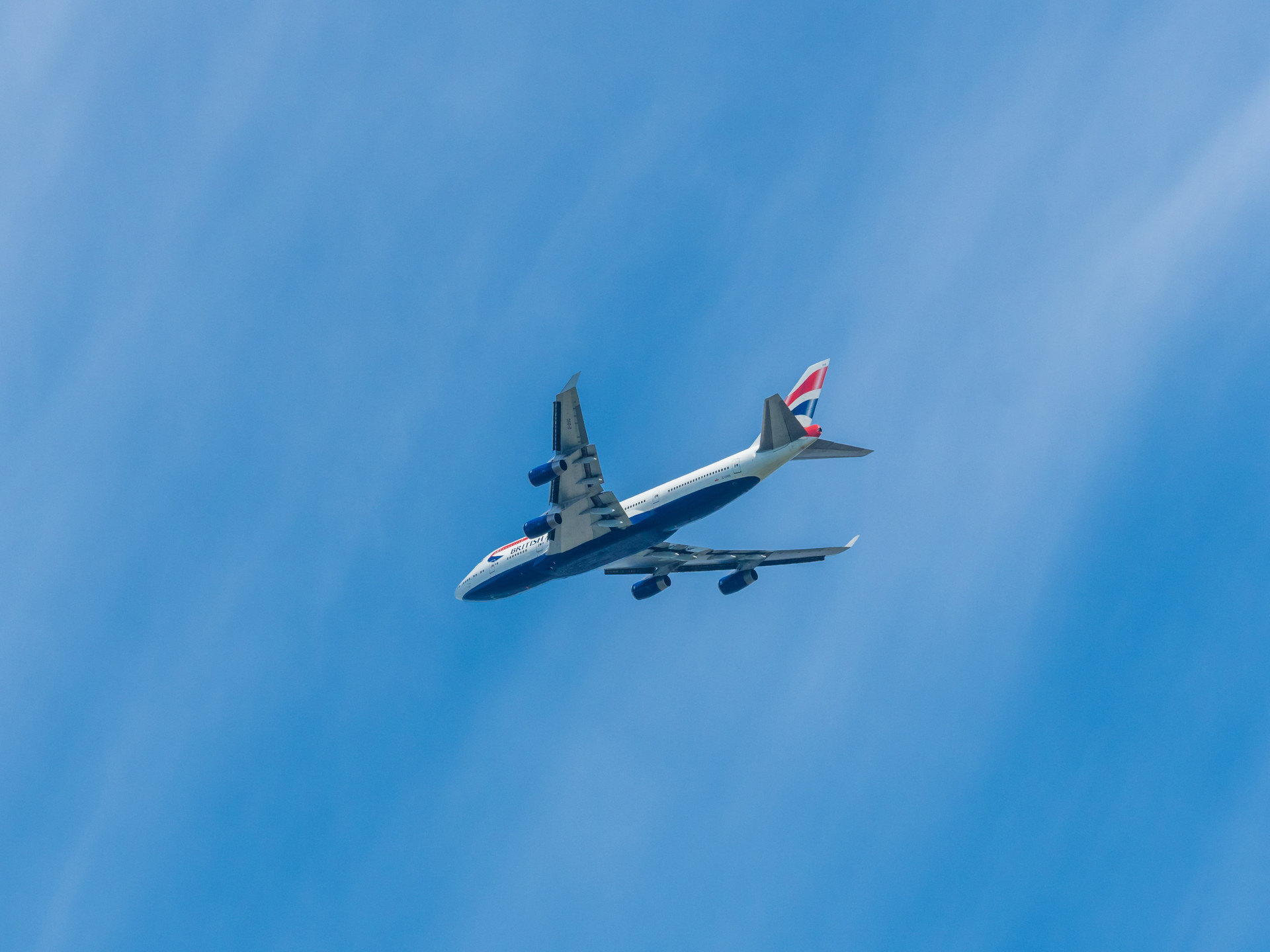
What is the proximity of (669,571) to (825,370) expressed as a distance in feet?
63.5

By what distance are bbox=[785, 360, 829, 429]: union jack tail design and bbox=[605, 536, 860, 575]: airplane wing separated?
39.7 ft

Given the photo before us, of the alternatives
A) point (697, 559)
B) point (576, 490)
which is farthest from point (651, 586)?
point (576, 490)

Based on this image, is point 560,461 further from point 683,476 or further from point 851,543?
point 851,543

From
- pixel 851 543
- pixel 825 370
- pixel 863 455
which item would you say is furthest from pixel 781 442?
pixel 851 543

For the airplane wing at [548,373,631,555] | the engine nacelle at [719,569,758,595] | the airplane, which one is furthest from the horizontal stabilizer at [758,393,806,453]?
the engine nacelle at [719,569,758,595]

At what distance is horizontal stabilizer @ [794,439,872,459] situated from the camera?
68.2 m

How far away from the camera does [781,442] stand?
68.4 m

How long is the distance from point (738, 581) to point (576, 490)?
20.4m

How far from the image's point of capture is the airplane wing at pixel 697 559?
8425 centimetres

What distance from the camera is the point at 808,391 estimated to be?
76.5m

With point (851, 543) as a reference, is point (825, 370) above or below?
above

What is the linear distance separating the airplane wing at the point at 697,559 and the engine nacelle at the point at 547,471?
19.3 metres

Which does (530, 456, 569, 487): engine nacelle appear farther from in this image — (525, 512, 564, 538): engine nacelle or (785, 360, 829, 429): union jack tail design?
(785, 360, 829, 429): union jack tail design

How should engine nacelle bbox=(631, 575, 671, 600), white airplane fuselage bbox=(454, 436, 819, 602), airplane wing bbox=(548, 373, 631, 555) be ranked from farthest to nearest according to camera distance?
engine nacelle bbox=(631, 575, 671, 600)
white airplane fuselage bbox=(454, 436, 819, 602)
airplane wing bbox=(548, 373, 631, 555)
